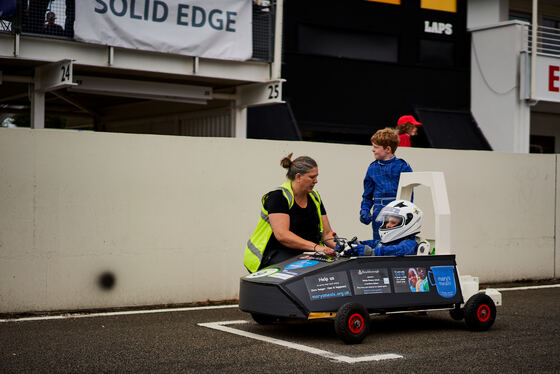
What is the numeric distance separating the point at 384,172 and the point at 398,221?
1082 mm

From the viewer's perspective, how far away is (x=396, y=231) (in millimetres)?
7703

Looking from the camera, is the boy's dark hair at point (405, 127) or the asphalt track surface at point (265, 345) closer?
the asphalt track surface at point (265, 345)

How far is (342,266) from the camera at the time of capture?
731 centimetres

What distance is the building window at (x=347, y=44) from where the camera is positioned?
18594mm

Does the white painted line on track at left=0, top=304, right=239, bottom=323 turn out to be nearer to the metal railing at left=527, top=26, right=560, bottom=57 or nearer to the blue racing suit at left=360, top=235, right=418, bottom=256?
the blue racing suit at left=360, top=235, right=418, bottom=256

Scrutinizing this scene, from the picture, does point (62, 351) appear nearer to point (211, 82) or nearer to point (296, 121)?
point (211, 82)

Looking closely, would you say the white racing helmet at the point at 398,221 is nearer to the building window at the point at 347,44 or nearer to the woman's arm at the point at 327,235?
the woman's arm at the point at 327,235

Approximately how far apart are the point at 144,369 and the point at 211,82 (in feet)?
33.5

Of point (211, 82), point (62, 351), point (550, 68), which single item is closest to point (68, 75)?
Result: point (211, 82)

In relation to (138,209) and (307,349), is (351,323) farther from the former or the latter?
(138,209)

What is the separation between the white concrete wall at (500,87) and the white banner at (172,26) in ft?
25.5

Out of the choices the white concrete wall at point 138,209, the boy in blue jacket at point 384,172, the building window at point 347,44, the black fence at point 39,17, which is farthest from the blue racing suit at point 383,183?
the building window at point 347,44

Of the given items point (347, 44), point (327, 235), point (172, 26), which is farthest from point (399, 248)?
point (347, 44)

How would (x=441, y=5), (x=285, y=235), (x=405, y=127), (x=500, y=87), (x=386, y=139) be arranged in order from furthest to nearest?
(x=441, y=5) < (x=500, y=87) < (x=405, y=127) < (x=386, y=139) < (x=285, y=235)
